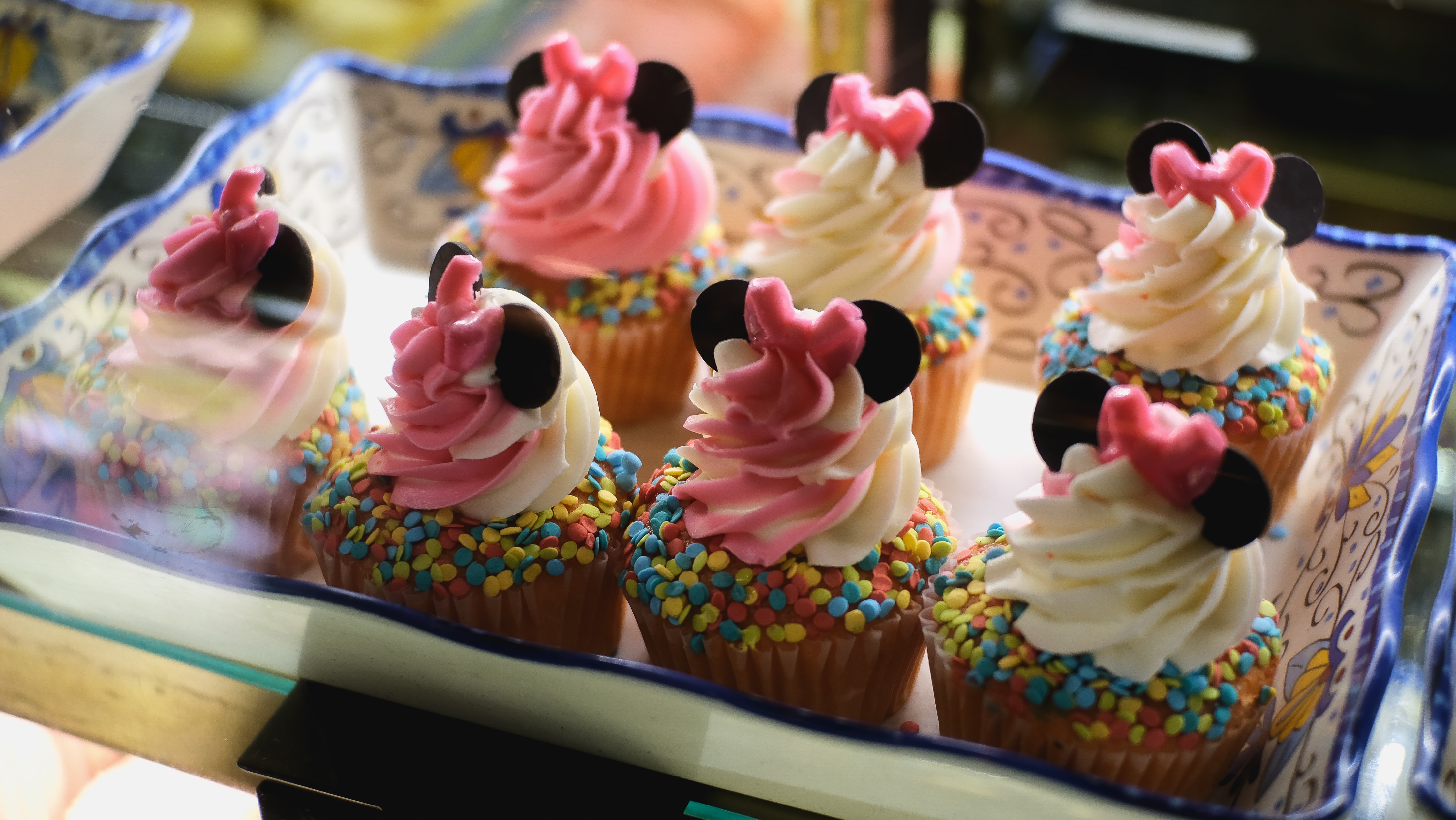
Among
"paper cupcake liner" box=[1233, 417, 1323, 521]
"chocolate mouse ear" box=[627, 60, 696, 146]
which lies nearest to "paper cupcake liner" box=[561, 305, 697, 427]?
"chocolate mouse ear" box=[627, 60, 696, 146]

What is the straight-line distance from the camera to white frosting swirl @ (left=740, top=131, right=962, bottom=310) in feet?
6.76

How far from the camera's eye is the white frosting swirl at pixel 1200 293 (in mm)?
1828

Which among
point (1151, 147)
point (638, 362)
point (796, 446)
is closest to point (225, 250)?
point (638, 362)

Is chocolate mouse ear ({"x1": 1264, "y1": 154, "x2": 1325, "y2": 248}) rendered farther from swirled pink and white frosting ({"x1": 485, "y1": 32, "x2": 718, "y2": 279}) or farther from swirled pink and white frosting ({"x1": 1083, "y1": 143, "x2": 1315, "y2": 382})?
swirled pink and white frosting ({"x1": 485, "y1": 32, "x2": 718, "y2": 279})

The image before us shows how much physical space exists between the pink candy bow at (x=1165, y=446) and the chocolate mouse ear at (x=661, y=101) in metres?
1.10

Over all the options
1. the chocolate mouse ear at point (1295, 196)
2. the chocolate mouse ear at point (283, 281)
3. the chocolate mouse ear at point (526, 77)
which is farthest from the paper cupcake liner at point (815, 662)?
the chocolate mouse ear at point (526, 77)

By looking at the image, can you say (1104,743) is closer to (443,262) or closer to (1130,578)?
(1130,578)

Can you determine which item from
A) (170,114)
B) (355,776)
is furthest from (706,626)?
(170,114)

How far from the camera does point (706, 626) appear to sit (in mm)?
1615

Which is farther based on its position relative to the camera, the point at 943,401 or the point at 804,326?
the point at 943,401

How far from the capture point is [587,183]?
2.19m

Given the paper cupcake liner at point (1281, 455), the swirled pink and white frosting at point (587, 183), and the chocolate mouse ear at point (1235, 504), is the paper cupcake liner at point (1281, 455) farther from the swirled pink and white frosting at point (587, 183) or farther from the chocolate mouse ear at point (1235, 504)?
the swirled pink and white frosting at point (587, 183)

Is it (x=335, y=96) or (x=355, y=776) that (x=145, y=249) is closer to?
(x=335, y=96)

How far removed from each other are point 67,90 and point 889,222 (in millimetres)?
1677
